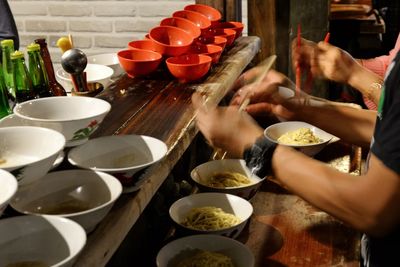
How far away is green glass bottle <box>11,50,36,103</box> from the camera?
2398 mm

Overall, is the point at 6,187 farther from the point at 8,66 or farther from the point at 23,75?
the point at 8,66

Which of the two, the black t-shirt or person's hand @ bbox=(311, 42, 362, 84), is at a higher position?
the black t-shirt

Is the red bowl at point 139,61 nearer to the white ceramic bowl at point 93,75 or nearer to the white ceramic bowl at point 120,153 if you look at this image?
the white ceramic bowl at point 93,75

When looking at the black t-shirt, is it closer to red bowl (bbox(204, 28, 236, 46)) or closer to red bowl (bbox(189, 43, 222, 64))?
red bowl (bbox(189, 43, 222, 64))

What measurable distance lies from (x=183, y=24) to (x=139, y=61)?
2.81 ft

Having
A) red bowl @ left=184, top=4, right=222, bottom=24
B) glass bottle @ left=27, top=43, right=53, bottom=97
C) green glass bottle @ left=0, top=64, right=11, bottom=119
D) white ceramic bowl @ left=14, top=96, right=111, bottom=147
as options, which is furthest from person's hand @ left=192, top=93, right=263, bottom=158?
red bowl @ left=184, top=4, right=222, bottom=24

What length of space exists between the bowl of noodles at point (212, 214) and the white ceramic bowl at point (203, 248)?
57mm

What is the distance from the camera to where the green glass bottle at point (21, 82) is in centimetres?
240

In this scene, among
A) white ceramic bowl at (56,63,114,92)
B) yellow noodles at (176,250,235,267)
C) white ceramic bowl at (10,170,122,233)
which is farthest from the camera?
white ceramic bowl at (56,63,114,92)

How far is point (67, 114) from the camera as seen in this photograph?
6.81 ft

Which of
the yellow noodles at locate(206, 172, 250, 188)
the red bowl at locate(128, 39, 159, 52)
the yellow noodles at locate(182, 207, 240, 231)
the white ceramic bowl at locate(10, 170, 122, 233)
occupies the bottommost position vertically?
the yellow noodles at locate(182, 207, 240, 231)

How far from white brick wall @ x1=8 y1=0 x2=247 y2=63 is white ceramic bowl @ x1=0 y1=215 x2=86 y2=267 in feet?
13.1

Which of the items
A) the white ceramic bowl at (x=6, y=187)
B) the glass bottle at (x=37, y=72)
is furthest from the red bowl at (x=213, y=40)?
the white ceramic bowl at (x=6, y=187)

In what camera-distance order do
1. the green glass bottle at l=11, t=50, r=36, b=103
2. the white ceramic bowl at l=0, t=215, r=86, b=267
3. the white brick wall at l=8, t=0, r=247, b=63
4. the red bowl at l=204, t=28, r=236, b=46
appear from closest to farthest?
1. the white ceramic bowl at l=0, t=215, r=86, b=267
2. the green glass bottle at l=11, t=50, r=36, b=103
3. the red bowl at l=204, t=28, r=236, b=46
4. the white brick wall at l=8, t=0, r=247, b=63
